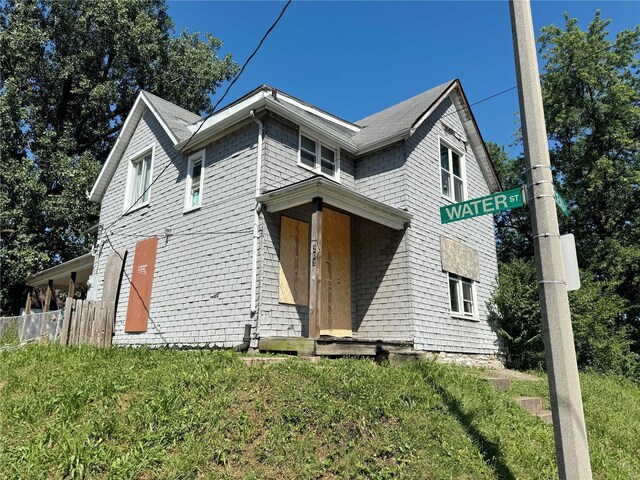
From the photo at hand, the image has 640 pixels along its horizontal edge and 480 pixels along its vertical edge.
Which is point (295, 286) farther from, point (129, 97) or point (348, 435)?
point (129, 97)

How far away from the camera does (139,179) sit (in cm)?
1463

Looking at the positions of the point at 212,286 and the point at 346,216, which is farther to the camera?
the point at 346,216

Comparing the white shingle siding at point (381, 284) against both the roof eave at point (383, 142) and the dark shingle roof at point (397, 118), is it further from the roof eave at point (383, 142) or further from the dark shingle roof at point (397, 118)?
the dark shingle roof at point (397, 118)

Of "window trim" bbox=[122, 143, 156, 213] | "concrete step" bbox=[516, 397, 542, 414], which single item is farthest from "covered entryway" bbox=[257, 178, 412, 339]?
"window trim" bbox=[122, 143, 156, 213]

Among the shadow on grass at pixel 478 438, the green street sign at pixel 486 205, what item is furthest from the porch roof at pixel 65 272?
the green street sign at pixel 486 205

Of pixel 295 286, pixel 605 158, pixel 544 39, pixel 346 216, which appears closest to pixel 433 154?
pixel 346 216

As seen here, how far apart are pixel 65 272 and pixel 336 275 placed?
11.5m

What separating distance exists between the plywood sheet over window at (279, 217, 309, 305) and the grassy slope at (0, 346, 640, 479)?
3.28 meters

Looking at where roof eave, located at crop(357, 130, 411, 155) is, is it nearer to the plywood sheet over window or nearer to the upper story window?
the upper story window

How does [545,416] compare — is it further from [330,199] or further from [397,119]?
[397,119]

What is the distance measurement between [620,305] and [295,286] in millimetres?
13670

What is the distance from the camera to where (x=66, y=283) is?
20.0m

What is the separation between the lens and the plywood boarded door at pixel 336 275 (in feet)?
34.7

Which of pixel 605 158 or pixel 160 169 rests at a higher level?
pixel 605 158
